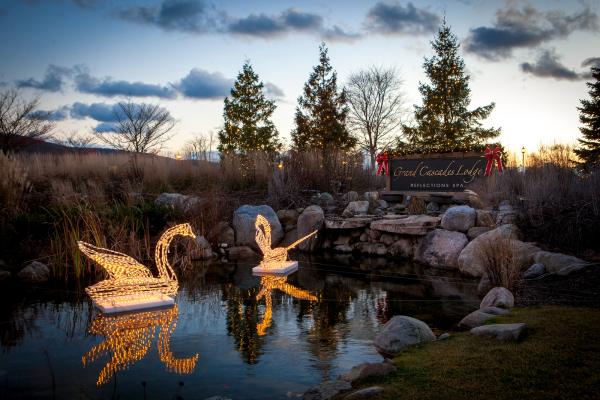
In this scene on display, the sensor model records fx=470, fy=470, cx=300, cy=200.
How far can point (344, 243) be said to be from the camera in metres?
12.5

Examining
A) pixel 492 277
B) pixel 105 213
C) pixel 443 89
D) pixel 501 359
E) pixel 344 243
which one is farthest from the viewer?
pixel 443 89

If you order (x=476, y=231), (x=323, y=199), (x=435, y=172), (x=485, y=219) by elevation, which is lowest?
(x=476, y=231)

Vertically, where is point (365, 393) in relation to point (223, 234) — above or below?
below

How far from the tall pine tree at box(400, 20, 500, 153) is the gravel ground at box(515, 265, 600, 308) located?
60.6 feet

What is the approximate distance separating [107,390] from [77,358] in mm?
947

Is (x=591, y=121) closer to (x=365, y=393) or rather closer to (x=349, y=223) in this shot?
(x=349, y=223)

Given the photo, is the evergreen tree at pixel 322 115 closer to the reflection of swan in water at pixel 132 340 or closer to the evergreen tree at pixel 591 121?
the evergreen tree at pixel 591 121

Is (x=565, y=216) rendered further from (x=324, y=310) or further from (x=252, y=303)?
(x=252, y=303)

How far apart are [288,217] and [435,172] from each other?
179 inches

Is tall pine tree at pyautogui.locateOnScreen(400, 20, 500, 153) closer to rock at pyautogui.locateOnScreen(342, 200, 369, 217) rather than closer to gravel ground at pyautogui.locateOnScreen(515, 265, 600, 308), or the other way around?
rock at pyautogui.locateOnScreen(342, 200, 369, 217)

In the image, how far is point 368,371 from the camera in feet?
12.6

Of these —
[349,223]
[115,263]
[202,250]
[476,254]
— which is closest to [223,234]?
[202,250]

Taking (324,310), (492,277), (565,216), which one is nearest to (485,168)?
(565,216)

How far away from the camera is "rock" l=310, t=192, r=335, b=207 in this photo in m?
14.2
